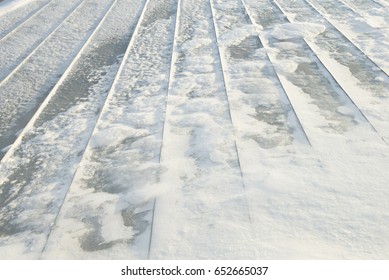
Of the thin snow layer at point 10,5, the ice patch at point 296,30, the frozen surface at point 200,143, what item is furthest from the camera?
the thin snow layer at point 10,5

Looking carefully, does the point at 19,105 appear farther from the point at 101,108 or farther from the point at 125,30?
the point at 125,30

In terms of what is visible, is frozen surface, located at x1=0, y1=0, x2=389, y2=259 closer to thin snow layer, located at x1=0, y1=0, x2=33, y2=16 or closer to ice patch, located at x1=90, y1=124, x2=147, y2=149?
ice patch, located at x1=90, y1=124, x2=147, y2=149

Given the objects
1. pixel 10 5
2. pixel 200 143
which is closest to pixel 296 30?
pixel 200 143

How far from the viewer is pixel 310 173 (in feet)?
11.2

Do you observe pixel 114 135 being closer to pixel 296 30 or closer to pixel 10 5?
pixel 296 30

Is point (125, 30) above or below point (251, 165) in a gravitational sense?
above

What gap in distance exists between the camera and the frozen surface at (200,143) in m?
2.92

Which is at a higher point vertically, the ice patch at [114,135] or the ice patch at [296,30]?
the ice patch at [296,30]

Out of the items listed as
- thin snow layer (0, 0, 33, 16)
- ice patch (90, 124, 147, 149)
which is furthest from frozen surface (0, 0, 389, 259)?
thin snow layer (0, 0, 33, 16)

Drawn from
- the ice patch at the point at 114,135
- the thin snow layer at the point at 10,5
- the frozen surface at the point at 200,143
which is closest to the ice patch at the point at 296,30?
the frozen surface at the point at 200,143

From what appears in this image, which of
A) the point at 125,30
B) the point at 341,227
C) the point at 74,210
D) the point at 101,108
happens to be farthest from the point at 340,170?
the point at 125,30

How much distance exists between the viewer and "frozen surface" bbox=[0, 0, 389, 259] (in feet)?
9.59

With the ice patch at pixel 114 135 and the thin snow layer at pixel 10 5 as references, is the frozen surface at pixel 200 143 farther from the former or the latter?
the thin snow layer at pixel 10 5

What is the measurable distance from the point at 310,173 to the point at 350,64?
2811 mm
